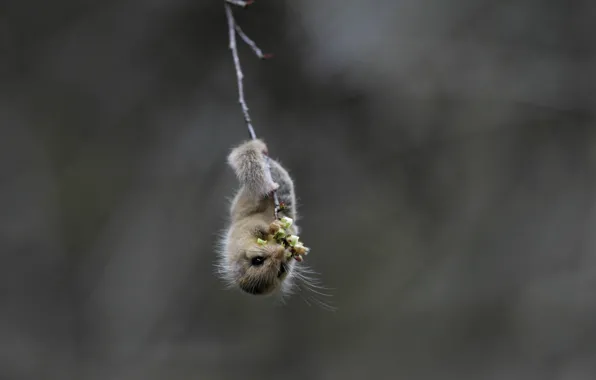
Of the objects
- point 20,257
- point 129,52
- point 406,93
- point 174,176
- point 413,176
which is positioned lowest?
point 20,257

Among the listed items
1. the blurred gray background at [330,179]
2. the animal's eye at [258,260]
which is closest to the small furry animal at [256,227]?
the animal's eye at [258,260]

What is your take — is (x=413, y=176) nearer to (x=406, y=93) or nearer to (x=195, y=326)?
(x=406, y=93)

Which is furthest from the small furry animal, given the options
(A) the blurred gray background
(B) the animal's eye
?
(A) the blurred gray background

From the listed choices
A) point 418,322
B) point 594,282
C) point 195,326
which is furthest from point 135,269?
point 594,282

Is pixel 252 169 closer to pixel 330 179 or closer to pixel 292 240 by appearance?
pixel 292 240

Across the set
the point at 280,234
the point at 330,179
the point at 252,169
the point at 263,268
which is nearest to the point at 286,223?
the point at 280,234

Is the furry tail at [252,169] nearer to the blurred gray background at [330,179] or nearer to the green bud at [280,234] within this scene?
the green bud at [280,234]

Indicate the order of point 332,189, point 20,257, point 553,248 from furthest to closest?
point 553,248 < point 332,189 < point 20,257
